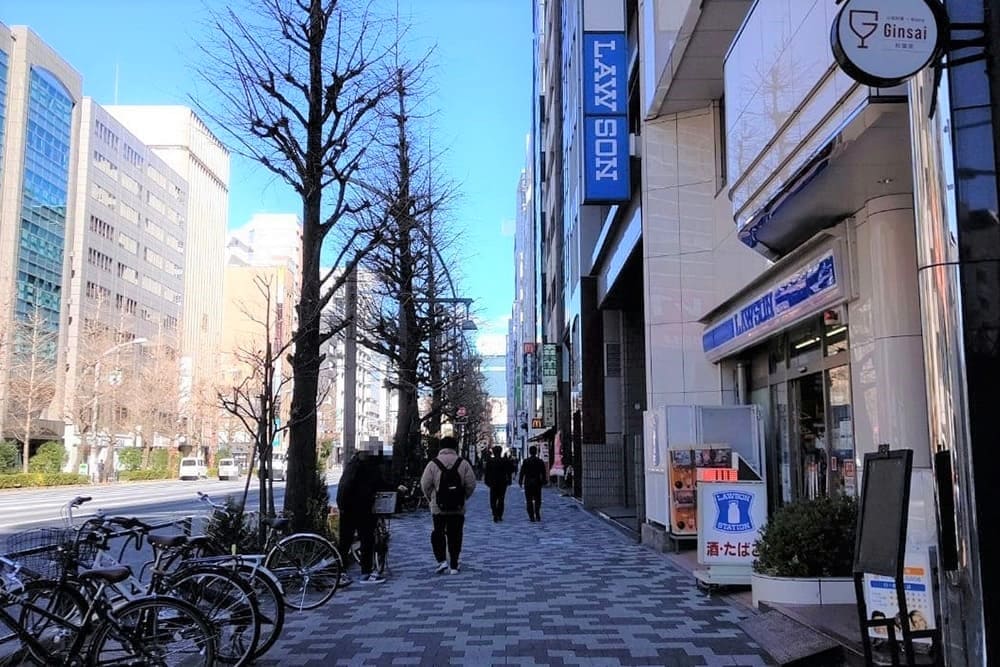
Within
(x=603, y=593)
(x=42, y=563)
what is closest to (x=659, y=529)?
(x=603, y=593)

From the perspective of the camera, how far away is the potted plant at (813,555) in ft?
22.7

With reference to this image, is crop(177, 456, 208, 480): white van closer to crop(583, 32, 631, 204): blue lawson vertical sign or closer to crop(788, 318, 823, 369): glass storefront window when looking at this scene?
crop(583, 32, 631, 204): blue lawson vertical sign

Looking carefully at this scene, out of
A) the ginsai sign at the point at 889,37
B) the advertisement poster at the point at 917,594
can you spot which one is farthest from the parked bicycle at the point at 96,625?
the ginsai sign at the point at 889,37

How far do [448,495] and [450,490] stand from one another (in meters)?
0.07

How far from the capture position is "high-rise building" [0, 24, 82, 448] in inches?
2790

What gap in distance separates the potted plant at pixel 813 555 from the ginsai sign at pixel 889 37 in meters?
4.17

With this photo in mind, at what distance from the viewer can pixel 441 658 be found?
613cm

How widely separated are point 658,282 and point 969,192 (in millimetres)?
10559

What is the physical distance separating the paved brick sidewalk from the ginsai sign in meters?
4.12

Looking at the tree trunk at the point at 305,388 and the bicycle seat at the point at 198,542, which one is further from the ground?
the tree trunk at the point at 305,388

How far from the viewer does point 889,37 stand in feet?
13.3

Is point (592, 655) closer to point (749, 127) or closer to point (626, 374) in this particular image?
point (749, 127)

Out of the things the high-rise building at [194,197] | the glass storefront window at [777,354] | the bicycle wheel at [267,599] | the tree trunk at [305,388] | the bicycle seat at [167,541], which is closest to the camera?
the bicycle seat at [167,541]

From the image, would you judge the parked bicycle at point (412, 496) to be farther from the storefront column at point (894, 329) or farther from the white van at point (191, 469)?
the white van at point (191, 469)
